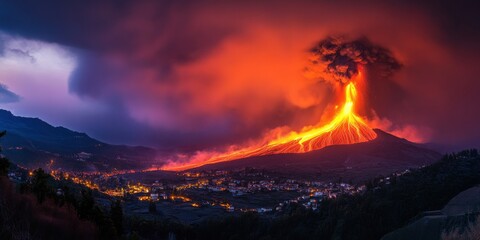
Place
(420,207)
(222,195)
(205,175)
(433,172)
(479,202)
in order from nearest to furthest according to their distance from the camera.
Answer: (479,202)
(420,207)
(433,172)
(222,195)
(205,175)

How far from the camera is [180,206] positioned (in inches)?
4624

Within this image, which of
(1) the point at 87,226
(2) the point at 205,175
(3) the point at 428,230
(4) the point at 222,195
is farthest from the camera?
(2) the point at 205,175

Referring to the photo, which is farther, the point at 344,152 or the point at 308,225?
the point at 344,152

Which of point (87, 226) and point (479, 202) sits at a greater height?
point (87, 226)

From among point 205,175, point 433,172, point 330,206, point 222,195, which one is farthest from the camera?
point 205,175

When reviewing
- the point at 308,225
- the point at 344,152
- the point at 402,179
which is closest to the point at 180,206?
the point at 308,225

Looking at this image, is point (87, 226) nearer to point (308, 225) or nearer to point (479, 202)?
point (479, 202)

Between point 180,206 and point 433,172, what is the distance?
201 ft

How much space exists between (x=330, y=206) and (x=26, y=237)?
274 feet

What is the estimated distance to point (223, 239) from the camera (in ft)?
273

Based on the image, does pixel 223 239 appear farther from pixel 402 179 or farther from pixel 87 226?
pixel 87 226

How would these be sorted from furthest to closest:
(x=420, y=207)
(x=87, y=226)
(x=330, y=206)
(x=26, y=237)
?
(x=330, y=206)
(x=420, y=207)
(x=87, y=226)
(x=26, y=237)

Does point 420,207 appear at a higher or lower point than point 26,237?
lower

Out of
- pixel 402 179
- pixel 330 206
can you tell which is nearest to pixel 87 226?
pixel 330 206
